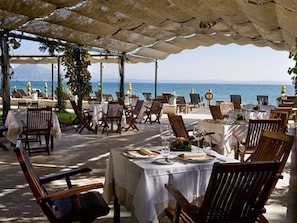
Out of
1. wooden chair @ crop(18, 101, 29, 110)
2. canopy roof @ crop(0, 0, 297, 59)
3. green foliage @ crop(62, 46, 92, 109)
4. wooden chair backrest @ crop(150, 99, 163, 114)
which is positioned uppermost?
canopy roof @ crop(0, 0, 297, 59)

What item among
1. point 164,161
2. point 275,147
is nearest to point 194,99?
point 275,147

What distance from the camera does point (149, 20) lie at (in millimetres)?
8383

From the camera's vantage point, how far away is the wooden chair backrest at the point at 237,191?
2.31 meters

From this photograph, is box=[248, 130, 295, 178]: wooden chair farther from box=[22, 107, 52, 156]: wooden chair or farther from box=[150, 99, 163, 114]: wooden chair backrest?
box=[150, 99, 163, 114]: wooden chair backrest

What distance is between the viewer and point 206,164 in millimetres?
2988

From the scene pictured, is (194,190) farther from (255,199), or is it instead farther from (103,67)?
(103,67)

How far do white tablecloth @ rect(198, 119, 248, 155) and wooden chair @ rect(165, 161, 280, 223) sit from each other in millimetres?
3396

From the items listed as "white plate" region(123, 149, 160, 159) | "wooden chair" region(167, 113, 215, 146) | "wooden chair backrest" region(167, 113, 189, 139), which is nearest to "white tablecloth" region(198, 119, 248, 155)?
"wooden chair" region(167, 113, 215, 146)

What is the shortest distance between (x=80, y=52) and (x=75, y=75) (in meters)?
0.74

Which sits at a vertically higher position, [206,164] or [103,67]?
[103,67]

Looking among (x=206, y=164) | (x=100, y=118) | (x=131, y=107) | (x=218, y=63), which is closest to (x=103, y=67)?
(x=131, y=107)

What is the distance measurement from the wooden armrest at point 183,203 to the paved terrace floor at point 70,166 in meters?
1.01

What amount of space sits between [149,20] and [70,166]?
4093 mm

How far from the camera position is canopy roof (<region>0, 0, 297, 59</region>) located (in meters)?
6.25
